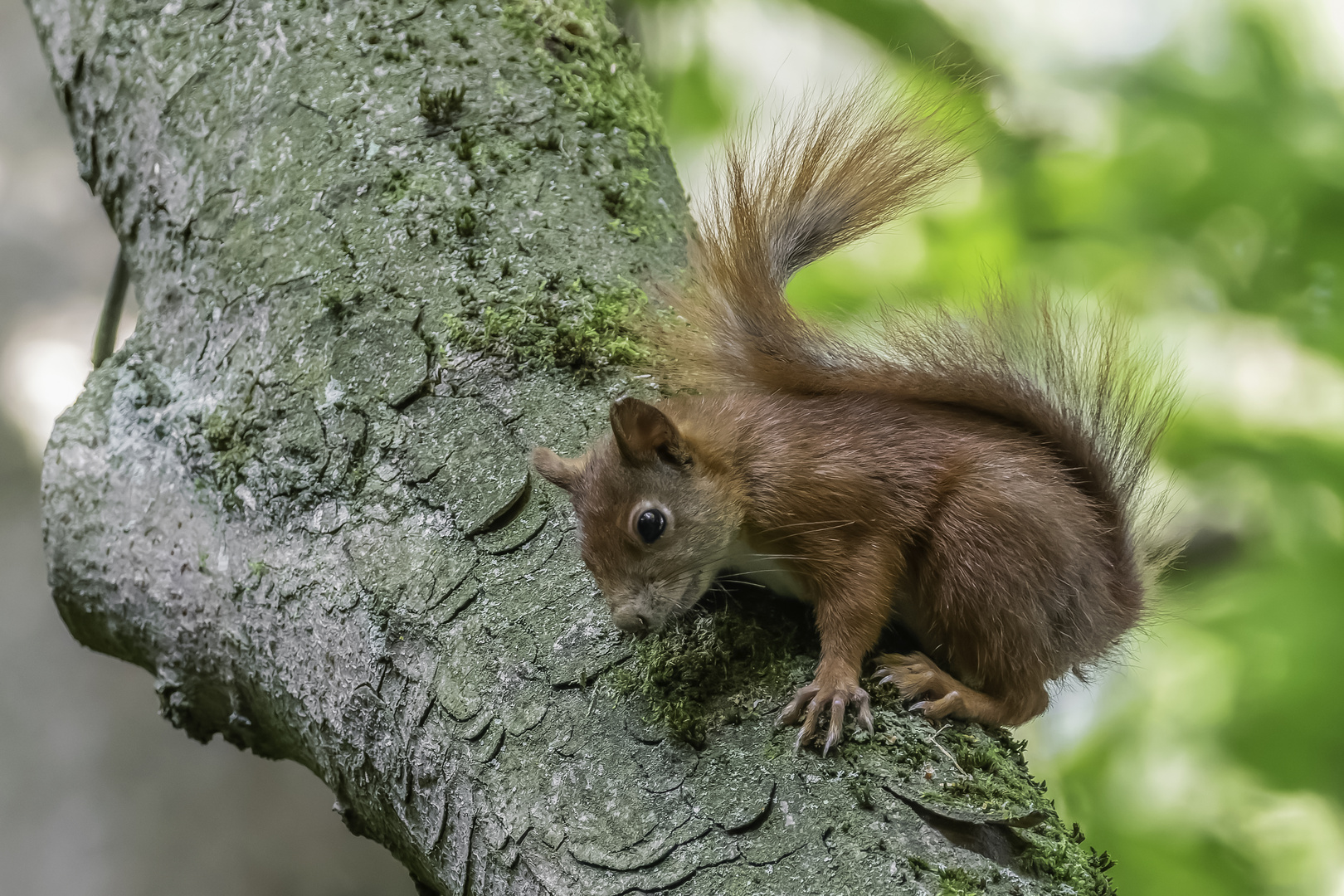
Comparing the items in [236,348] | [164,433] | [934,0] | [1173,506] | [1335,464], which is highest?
[934,0]

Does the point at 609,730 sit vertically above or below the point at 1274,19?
below

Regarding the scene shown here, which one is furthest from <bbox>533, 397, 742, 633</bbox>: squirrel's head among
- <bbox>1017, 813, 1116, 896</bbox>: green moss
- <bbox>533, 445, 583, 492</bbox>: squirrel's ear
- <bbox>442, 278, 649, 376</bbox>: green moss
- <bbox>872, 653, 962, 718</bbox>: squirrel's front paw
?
<bbox>1017, 813, 1116, 896</bbox>: green moss

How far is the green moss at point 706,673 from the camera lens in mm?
1154

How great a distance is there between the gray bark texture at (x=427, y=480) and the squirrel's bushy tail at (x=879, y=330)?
0.19 m

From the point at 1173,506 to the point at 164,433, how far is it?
6.08ft

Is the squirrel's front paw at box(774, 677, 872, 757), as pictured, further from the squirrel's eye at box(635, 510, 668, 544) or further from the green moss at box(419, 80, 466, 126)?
the green moss at box(419, 80, 466, 126)

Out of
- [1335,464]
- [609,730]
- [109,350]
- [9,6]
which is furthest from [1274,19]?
[9,6]

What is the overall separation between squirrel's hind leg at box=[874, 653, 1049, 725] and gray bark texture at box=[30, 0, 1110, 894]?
46 mm

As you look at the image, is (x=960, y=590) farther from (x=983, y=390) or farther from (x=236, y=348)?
(x=236, y=348)

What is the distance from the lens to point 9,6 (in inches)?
187

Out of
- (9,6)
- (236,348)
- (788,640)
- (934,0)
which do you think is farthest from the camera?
(9,6)

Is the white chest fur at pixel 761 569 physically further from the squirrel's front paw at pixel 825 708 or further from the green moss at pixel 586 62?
the green moss at pixel 586 62

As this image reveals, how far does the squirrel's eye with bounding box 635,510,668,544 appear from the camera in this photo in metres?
1.38

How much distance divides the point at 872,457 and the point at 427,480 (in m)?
0.68
